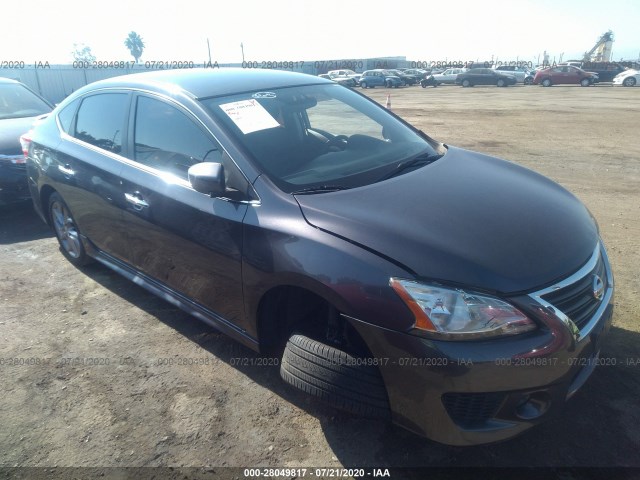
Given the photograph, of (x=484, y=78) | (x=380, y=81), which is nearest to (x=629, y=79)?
(x=484, y=78)

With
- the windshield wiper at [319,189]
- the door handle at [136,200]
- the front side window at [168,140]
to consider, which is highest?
the front side window at [168,140]

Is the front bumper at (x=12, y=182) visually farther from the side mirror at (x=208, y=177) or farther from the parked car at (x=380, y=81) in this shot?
the parked car at (x=380, y=81)

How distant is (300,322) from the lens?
2598 mm

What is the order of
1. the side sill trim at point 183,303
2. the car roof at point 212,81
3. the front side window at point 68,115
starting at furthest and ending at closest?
the front side window at point 68,115
the car roof at point 212,81
the side sill trim at point 183,303

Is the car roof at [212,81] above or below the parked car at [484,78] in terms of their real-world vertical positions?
above

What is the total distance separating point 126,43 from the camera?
100312mm

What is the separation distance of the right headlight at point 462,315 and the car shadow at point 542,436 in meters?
0.77

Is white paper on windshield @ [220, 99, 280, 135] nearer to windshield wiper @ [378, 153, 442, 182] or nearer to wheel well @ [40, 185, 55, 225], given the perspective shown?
windshield wiper @ [378, 153, 442, 182]

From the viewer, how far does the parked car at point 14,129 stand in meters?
5.62

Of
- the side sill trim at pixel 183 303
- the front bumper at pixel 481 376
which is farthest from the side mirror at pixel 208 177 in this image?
the front bumper at pixel 481 376

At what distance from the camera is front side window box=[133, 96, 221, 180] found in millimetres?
2855

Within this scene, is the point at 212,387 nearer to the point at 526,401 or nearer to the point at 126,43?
the point at 526,401

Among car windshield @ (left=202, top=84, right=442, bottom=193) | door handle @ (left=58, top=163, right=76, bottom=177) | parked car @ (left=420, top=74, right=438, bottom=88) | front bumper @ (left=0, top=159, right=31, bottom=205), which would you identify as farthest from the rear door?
parked car @ (left=420, top=74, right=438, bottom=88)

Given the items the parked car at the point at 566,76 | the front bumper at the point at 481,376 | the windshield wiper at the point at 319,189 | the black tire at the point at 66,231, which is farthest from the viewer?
the parked car at the point at 566,76
